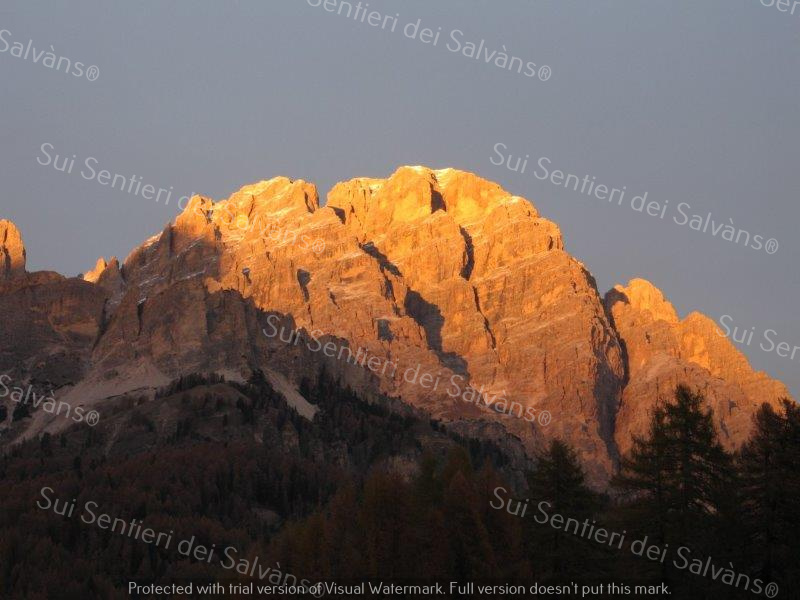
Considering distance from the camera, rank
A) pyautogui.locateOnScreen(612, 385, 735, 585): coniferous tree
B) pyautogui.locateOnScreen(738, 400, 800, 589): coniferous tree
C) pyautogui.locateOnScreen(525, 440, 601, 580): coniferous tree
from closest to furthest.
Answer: pyautogui.locateOnScreen(738, 400, 800, 589): coniferous tree, pyautogui.locateOnScreen(612, 385, 735, 585): coniferous tree, pyautogui.locateOnScreen(525, 440, 601, 580): coniferous tree

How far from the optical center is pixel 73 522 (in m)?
179

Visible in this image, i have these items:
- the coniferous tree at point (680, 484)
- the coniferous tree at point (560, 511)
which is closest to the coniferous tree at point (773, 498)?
the coniferous tree at point (680, 484)

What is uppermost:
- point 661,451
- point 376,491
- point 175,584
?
point 661,451

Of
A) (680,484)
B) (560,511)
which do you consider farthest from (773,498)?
(560,511)

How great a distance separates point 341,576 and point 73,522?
387 feet

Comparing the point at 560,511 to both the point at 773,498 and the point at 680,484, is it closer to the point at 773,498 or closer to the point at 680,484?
the point at 680,484

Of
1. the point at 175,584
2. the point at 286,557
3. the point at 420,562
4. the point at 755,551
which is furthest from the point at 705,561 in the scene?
the point at 175,584

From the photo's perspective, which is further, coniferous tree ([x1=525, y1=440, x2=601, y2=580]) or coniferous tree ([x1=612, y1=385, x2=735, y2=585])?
coniferous tree ([x1=525, y1=440, x2=601, y2=580])

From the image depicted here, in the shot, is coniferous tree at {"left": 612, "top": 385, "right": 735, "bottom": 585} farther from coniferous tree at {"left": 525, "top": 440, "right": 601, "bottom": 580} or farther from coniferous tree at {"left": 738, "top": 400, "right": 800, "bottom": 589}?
coniferous tree at {"left": 525, "top": 440, "right": 601, "bottom": 580}

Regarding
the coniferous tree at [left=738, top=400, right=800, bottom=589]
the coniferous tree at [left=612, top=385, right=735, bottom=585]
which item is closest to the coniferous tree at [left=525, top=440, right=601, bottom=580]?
the coniferous tree at [left=612, top=385, right=735, bottom=585]

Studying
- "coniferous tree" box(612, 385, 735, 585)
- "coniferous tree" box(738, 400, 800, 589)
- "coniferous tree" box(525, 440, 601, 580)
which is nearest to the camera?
"coniferous tree" box(738, 400, 800, 589)

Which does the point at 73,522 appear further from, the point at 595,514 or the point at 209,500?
the point at 595,514

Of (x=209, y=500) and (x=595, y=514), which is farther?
(x=209, y=500)

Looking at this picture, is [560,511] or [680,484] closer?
[680,484]
